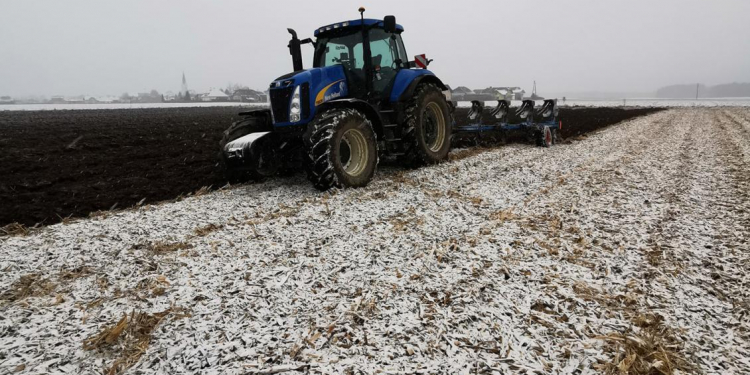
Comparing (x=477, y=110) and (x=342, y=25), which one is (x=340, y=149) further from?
(x=477, y=110)

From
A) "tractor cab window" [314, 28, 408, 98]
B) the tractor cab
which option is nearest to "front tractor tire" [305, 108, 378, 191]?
the tractor cab

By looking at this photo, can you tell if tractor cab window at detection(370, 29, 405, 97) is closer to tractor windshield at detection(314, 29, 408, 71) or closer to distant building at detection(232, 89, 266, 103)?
tractor windshield at detection(314, 29, 408, 71)

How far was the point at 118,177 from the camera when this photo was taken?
25.1 ft

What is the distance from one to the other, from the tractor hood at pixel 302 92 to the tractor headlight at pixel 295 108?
0.05 feet

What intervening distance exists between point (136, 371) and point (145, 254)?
74.6 inches

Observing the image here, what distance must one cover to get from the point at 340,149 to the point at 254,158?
1.34 meters

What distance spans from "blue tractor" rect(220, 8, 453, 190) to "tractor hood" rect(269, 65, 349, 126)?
0.02 m

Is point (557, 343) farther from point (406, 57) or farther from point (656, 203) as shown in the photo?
point (406, 57)

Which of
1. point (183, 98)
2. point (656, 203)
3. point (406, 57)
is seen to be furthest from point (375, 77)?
point (183, 98)

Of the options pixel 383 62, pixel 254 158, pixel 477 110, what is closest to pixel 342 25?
pixel 383 62

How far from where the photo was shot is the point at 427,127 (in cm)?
872

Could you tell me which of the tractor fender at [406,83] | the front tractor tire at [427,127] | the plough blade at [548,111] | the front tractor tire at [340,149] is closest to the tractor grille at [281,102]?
the front tractor tire at [340,149]

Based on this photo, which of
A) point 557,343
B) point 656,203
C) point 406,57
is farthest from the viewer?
point 406,57

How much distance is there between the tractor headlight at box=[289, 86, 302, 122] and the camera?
641cm
